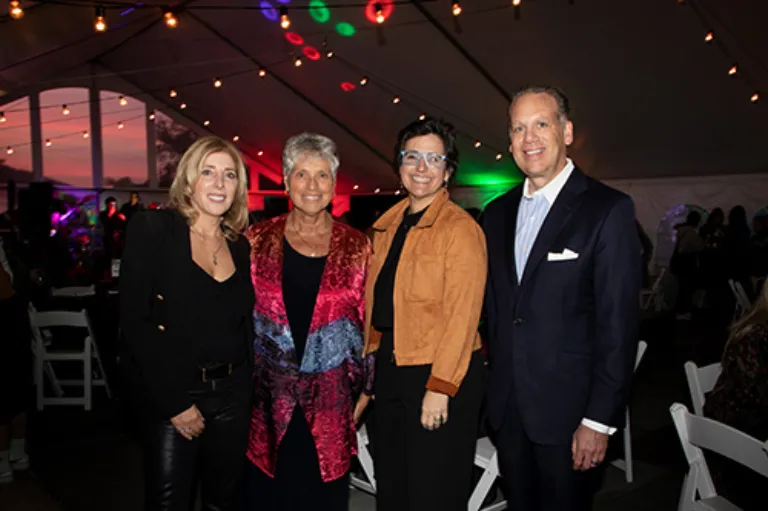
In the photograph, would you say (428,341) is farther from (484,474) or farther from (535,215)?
(484,474)

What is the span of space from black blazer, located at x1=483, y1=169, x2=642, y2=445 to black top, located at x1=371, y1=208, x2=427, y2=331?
38 cm

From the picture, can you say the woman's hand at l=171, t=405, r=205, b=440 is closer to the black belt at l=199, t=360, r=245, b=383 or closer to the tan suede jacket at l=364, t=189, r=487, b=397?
the black belt at l=199, t=360, r=245, b=383

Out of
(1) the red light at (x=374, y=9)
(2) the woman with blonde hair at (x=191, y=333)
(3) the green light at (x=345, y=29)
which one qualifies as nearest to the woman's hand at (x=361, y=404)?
(2) the woman with blonde hair at (x=191, y=333)

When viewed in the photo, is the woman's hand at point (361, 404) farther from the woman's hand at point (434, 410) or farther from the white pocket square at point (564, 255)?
the white pocket square at point (564, 255)

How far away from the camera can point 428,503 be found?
1.85 m

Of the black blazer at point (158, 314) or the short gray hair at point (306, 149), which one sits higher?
the short gray hair at point (306, 149)

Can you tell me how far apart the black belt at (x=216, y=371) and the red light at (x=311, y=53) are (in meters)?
8.34

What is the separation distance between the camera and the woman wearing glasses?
1.78m

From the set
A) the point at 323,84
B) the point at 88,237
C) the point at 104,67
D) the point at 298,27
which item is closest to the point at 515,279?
the point at 298,27

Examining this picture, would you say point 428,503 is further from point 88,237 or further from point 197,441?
point 88,237

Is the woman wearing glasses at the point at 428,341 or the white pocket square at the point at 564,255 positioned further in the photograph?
the woman wearing glasses at the point at 428,341

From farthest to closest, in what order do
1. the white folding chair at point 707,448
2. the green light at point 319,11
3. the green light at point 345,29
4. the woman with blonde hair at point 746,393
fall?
the green light at point 345,29, the green light at point 319,11, the woman with blonde hair at point 746,393, the white folding chair at point 707,448

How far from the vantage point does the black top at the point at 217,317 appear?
1788 mm

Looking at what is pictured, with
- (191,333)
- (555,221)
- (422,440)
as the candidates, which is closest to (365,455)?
(422,440)
